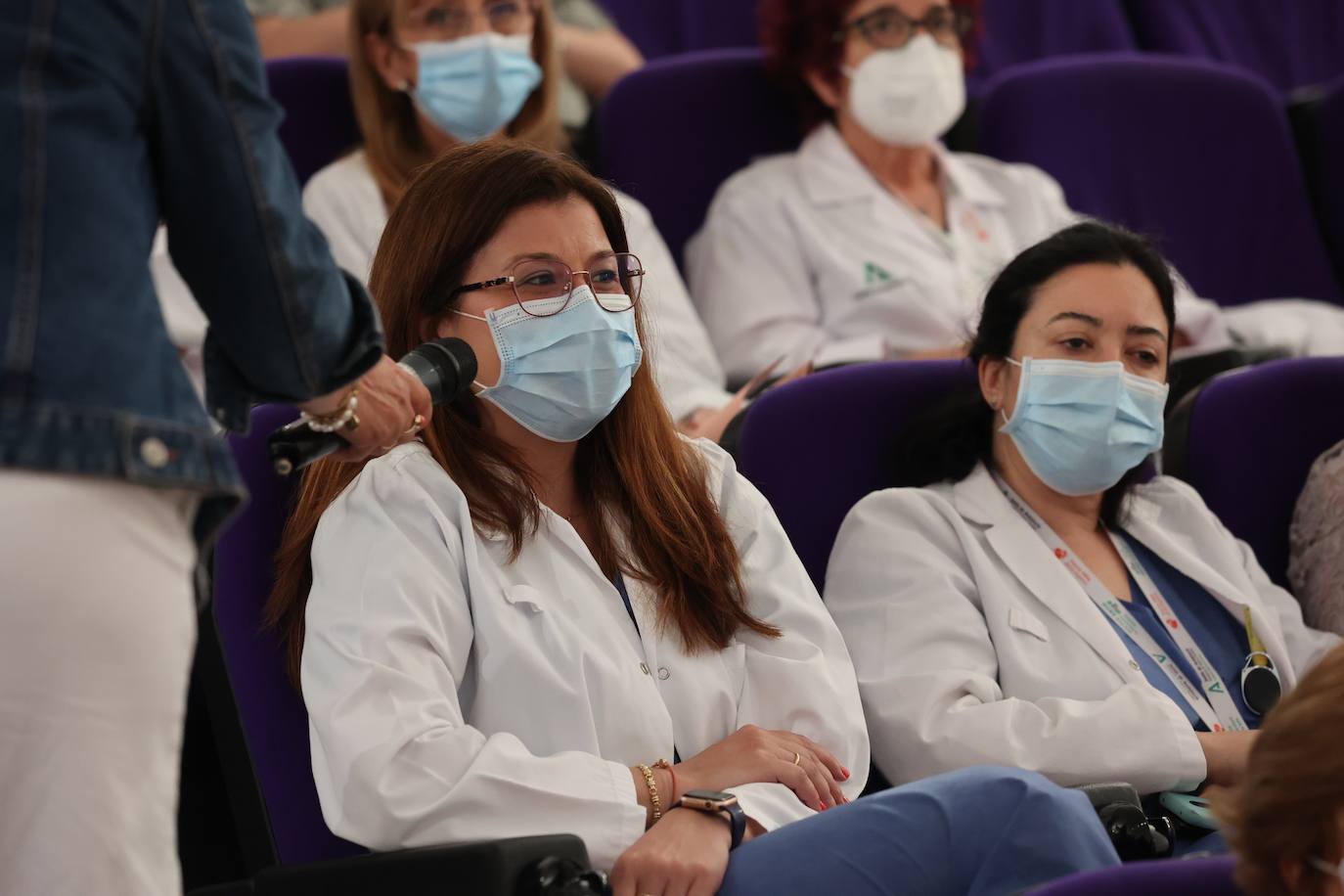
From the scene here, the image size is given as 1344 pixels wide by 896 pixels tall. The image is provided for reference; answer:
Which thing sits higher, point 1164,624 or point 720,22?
point 720,22

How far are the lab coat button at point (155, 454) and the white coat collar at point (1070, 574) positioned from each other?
1.42m

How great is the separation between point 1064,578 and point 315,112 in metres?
1.92

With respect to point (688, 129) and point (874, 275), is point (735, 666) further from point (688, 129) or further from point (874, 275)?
point (688, 129)

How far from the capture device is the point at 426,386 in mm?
1609

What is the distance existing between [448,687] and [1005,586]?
869 millimetres

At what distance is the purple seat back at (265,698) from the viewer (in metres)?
2.02

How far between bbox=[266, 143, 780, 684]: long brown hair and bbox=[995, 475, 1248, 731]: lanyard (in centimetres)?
56

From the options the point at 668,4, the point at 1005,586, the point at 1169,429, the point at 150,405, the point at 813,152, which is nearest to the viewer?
the point at 150,405

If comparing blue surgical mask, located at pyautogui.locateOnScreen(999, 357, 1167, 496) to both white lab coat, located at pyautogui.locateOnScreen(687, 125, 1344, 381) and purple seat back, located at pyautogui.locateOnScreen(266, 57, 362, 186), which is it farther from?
purple seat back, located at pyautogui.locateOnScreen(266, 57, 362, 186)

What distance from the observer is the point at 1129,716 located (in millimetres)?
2229

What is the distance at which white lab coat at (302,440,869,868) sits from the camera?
1.81m

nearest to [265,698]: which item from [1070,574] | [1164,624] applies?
[1070,574]

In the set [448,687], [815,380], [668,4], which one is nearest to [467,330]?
[448,687]

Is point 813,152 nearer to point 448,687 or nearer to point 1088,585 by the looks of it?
point 1088,585
